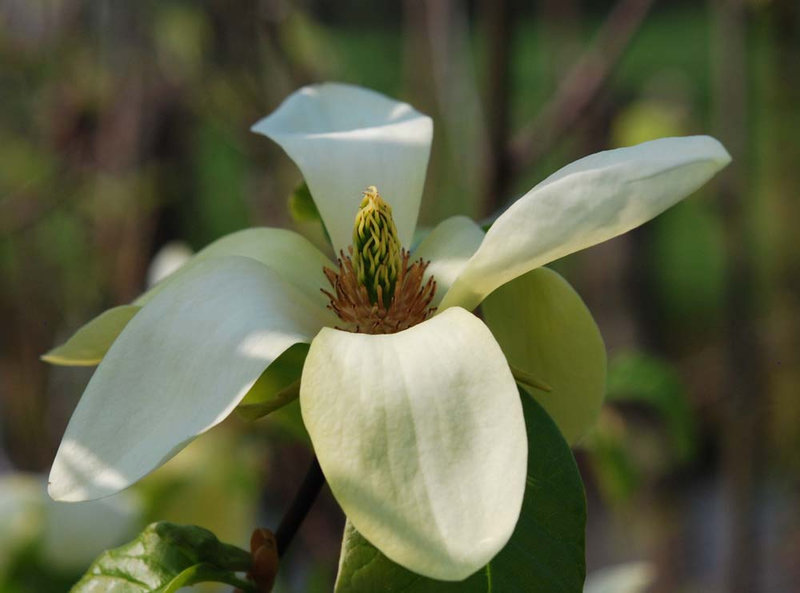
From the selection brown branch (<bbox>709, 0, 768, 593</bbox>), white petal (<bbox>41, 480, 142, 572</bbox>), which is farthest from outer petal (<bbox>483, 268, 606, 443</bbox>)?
brown branch (<bbox>709, 0, 768, 593</bbox>)

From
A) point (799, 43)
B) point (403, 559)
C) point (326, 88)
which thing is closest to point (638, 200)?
point (403, 559)

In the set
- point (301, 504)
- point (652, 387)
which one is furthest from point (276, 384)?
point (652, 387)

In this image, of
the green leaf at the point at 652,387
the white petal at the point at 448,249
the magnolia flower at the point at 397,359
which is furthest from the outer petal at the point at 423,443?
the green leaf at the point at 652,387

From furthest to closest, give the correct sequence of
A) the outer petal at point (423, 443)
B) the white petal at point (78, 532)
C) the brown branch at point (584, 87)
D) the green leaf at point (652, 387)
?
the brown branch at point (584, 87) < the green leaf at point (652, 387) < the white petal at point (78, 532) < the outer petal at point (423, 443)

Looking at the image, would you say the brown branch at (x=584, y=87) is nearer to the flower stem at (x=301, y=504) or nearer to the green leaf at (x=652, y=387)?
the green leaf at (x=652, y=387)

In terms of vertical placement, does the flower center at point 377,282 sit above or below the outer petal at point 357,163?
below

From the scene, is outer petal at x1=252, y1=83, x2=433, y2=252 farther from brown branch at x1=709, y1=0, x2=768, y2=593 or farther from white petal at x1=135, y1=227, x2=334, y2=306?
brown branch at x1=709, y1=0, x2=768, y2=593
